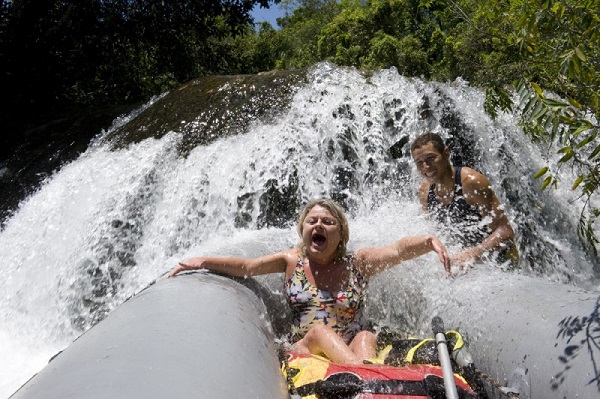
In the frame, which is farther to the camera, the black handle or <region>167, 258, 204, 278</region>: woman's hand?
<region>167, 258, 204, 278</region>: woman's hand

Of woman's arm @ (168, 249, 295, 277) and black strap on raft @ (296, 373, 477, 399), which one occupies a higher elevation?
woman's arm @ (168, 249, 295, 277)

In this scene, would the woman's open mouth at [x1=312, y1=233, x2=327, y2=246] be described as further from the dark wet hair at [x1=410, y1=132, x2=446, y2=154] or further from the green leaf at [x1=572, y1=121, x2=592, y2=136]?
the green leaf at [x1=572, y1=121, x2=592, y2=136]

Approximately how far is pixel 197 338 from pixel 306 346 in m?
1.27

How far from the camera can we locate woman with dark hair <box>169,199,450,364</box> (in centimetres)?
294

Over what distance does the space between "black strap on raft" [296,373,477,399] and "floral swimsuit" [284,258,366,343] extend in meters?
0.89

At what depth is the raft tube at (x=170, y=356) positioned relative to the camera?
146 centimetres

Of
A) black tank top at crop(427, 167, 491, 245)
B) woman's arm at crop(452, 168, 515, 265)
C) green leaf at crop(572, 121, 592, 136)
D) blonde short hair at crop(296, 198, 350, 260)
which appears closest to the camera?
green leaf at crop(572, 121, 592, 136)

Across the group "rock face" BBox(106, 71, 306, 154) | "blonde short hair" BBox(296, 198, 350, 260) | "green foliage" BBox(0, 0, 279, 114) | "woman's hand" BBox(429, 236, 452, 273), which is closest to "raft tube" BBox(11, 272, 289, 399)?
"blonde short hair" BBox(296, 198, 350, 260)

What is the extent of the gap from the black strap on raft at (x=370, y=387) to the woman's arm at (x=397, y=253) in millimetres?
926

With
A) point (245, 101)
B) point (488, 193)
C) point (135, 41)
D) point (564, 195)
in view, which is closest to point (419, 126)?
point (564, 195)

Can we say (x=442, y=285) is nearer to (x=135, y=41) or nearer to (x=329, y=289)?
(x=329, y=289)

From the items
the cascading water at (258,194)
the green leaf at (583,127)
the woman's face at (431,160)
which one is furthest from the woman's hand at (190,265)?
the cascading water at (258,194)

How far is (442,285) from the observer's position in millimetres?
3105

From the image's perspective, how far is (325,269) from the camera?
3.19 m
